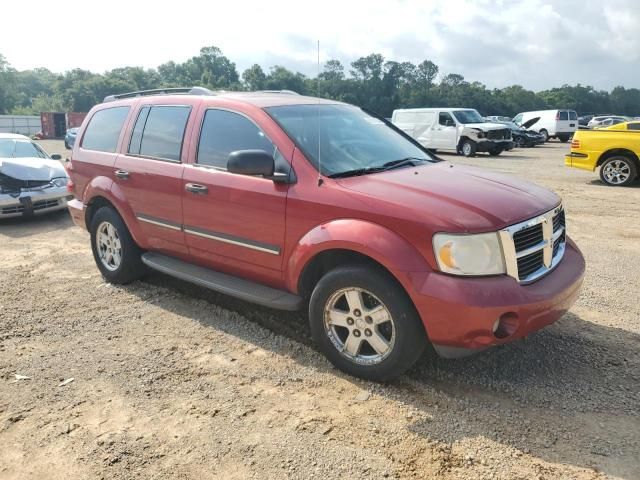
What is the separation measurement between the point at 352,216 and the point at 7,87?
394 feet

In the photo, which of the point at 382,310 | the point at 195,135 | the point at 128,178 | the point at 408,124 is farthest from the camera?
the point at 408,124

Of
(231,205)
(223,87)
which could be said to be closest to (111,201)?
(231,205)

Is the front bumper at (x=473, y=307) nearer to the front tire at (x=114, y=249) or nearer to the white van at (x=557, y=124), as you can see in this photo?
the front tire at (x=114, y=249)

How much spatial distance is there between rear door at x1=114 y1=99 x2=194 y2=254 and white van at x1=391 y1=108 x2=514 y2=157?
639 inches

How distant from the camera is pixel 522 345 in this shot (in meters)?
3.81

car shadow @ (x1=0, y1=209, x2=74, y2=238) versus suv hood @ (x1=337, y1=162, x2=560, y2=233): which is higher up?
suv hood @ (x1=337, y1=162, x2=560, y2=233)

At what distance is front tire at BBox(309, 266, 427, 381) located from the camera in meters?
3.08

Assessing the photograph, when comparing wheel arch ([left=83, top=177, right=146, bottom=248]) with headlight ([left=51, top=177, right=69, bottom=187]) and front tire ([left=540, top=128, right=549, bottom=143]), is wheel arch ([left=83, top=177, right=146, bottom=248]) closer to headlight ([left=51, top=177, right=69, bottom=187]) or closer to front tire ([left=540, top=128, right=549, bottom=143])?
headlight ([left=51, top=177, right=69, bottom=187])

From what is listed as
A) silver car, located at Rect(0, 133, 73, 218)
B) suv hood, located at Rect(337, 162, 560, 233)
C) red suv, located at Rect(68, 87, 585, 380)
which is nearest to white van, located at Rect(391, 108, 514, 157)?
silver car, located at Rect(0, 133, 73, 218)

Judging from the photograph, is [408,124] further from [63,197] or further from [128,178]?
[128,178]

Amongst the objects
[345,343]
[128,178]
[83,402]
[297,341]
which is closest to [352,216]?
[345,343]

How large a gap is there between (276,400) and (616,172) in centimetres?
1133

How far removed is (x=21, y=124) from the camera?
48875 millimetres

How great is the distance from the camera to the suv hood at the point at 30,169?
331 inches
